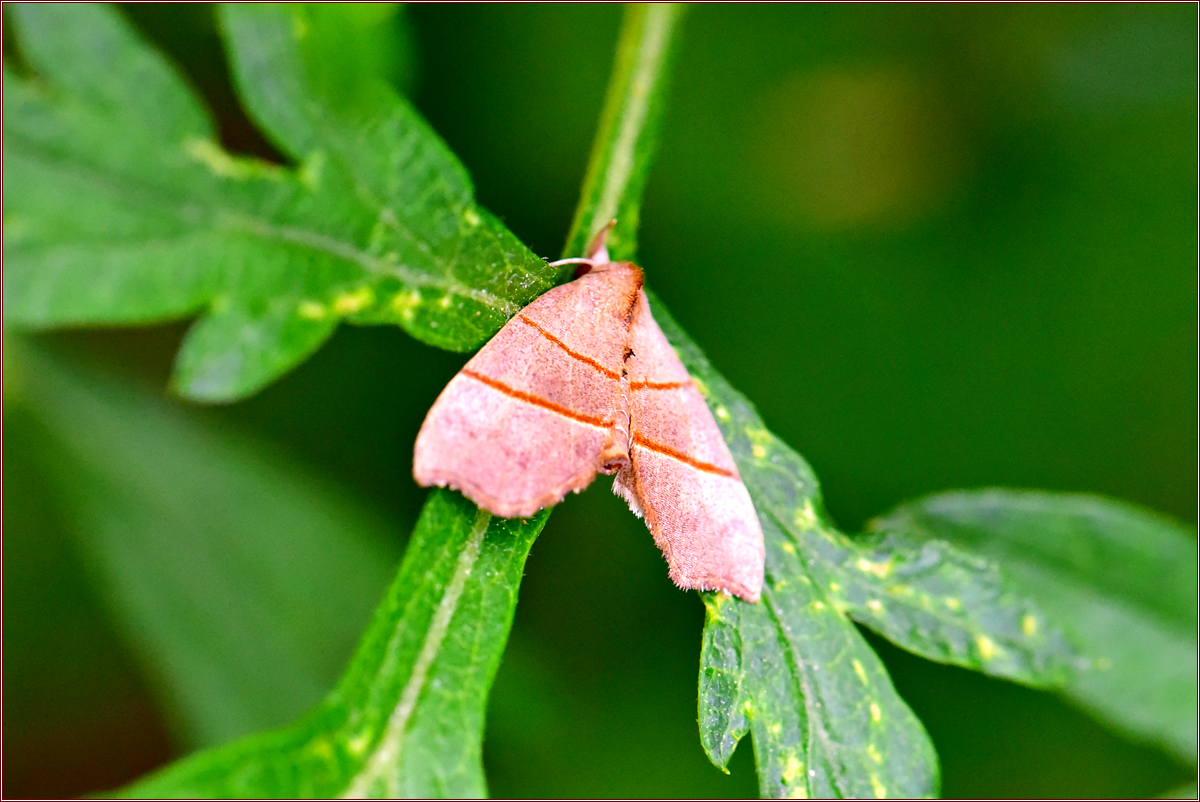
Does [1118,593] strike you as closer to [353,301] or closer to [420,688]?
[420,688]

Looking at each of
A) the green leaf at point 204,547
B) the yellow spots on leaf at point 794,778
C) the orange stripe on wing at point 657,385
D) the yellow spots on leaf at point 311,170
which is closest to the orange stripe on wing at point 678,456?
the orange stripe on wing at point 657,385

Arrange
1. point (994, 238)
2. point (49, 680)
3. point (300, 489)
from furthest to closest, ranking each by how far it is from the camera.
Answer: point (994, 238), point (300, 489), point (49, 680)

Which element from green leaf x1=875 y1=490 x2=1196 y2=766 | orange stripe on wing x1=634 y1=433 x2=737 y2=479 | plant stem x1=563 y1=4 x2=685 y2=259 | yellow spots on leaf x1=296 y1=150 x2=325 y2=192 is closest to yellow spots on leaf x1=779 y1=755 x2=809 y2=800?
orange stripe on wing x1=634 y1=433 x2=737 y2=479

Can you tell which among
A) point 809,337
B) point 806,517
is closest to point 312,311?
point 806,517

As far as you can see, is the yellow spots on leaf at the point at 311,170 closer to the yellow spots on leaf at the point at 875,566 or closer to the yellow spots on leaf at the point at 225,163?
the yellow spots on leaf at the point at 225,163

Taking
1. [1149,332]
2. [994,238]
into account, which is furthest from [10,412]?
[1149,332]

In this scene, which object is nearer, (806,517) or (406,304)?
(406,304)

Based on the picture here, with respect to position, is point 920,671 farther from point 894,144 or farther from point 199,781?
point 199,781
